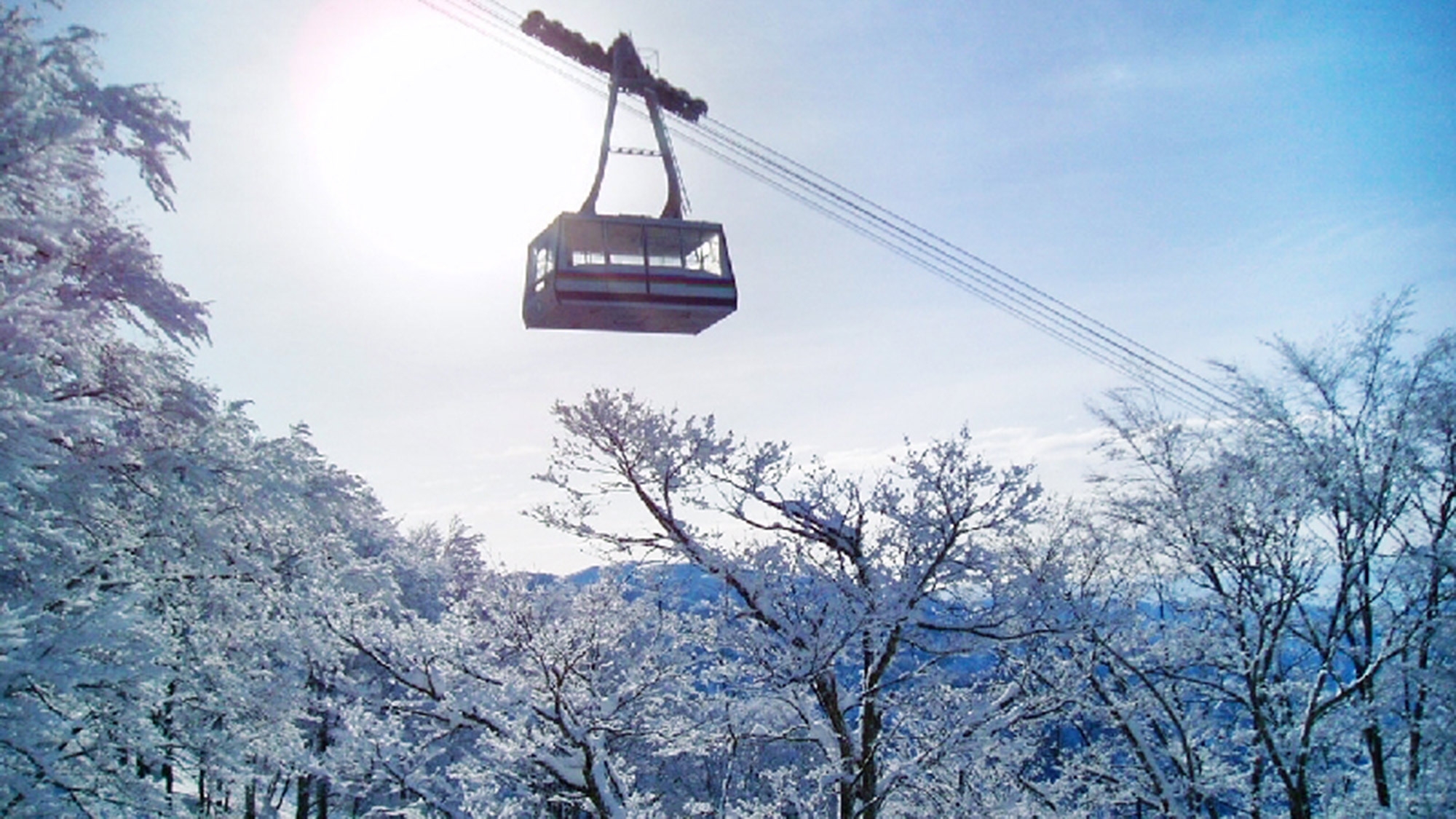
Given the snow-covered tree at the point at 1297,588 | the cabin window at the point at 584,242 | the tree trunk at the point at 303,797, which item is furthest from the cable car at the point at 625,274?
the tree trunk at the point at 303,797

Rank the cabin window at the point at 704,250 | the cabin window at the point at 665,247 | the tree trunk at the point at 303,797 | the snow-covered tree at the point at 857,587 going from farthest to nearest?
1. the tree trunk at the point at 303,797
2. the cabin window at the point at 704,250
3. the cabin window at the point at 665,247
4. the snow-covered tree at the point at 857,587

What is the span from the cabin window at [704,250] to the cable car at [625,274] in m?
0.01

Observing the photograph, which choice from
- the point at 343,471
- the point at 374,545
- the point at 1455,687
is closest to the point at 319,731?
the point at 374,545

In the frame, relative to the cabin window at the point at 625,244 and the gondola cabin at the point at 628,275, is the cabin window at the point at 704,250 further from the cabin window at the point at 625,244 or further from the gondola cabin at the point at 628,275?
the cabin window at the point at 625,244

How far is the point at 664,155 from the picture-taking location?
15.0 m

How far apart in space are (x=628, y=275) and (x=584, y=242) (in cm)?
97

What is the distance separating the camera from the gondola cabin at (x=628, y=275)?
12.7 m

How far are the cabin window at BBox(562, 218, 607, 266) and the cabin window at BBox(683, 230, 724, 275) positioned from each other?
5.02 ft

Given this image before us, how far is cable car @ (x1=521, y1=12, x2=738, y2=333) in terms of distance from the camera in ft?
41.8

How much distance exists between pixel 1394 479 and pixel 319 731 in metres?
26.1

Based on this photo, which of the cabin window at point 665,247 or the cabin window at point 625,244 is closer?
the cabin window at point 625,244

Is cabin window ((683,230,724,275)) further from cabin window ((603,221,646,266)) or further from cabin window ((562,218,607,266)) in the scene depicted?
cabin window ((562,218,607,266))

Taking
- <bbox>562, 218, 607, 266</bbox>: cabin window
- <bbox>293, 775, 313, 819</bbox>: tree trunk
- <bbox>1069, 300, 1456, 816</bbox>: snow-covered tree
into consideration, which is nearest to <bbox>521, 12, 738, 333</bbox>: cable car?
<bbox>562, 218, 607, 266</bbox>: cabin window

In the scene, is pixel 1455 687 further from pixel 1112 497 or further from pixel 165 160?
pixel 165 160
